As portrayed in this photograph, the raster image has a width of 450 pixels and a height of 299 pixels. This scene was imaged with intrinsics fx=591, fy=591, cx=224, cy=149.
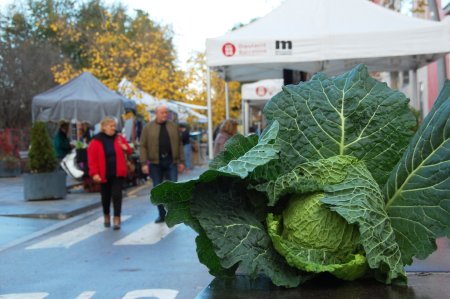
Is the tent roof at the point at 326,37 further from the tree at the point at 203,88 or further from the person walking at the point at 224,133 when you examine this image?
the tree at the point at 203,88

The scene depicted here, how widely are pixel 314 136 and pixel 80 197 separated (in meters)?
12.9

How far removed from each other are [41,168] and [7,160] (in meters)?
8.42

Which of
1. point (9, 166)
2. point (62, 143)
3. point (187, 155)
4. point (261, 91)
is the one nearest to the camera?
point (62, 143)

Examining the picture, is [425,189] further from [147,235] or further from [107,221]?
[107,221]

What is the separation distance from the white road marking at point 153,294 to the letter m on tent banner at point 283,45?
4.11m

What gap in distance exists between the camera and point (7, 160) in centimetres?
2092

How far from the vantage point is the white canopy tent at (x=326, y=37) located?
314 inches

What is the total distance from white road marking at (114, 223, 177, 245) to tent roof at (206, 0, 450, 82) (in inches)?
103

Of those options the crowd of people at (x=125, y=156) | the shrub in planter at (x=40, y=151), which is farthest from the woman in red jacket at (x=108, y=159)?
the shrub in planter at (x=40, y=151)

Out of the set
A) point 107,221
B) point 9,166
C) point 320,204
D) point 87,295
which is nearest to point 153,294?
point 87,295

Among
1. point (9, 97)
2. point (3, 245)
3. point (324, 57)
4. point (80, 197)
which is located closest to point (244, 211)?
point (324, 57)

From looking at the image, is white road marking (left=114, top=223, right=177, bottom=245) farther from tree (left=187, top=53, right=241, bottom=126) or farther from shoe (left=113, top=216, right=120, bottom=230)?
tree (left=187, top=53, right=241, bottom=126)

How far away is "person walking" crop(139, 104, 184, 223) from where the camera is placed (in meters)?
9.72

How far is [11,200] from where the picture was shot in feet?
45.1
